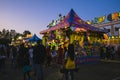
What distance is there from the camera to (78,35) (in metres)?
19.6

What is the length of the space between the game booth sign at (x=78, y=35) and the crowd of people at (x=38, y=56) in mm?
1257

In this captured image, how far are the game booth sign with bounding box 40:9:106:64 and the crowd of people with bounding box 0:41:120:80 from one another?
49.5 inches

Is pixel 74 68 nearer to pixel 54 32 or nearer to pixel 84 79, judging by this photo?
pixel 84 79

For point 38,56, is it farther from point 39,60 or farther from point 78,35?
point 78,35

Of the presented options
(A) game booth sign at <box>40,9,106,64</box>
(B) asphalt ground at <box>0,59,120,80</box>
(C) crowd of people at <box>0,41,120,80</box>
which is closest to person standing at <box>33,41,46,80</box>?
(C) crowd of people at <box>0,41,120,80</box>

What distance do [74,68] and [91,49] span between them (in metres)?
10.3

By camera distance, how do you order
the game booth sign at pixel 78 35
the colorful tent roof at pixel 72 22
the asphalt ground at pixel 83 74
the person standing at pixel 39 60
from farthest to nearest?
the game booth sign at pixel 78 35, the colorful tent roof at pixel 72 22, the asphalt ground at pixel 83 74, the person standing at pixel 39 60

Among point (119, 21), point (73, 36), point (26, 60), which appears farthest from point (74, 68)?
point (119, 21)

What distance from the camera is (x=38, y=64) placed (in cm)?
948

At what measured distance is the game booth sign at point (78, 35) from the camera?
58.4 feet

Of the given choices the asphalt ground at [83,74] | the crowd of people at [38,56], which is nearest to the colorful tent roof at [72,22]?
the crowd of people at [38,56]

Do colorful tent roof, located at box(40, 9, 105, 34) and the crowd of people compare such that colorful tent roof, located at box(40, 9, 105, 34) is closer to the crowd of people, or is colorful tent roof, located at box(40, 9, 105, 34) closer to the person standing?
the crowd of people

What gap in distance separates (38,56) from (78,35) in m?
10.4

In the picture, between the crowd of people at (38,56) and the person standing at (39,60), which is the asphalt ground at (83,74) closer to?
the crowd of people at (38,56)
